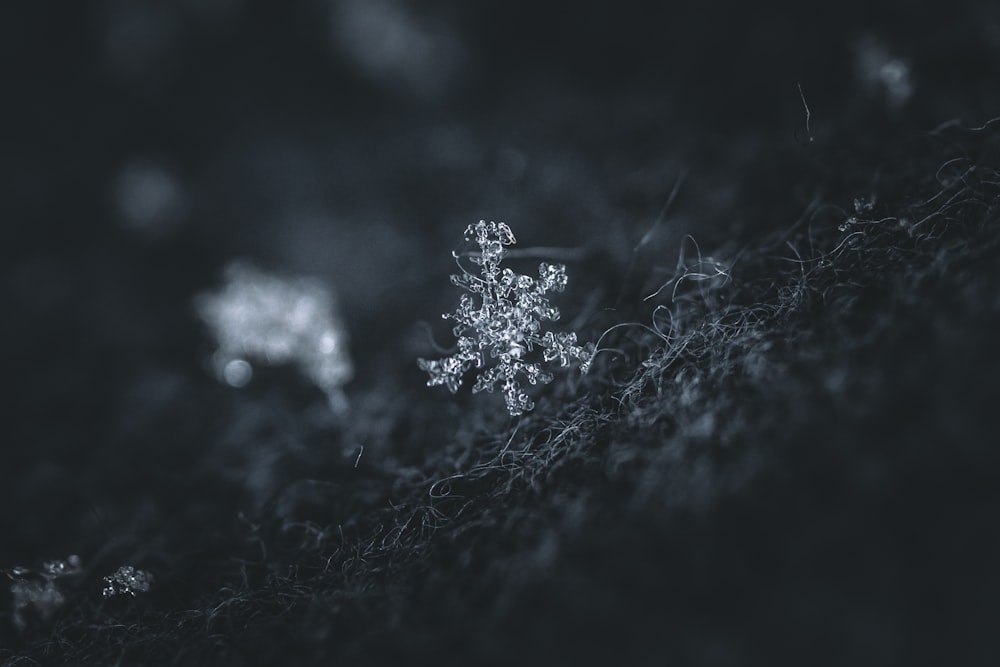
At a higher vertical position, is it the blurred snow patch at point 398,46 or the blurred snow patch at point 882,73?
the blurred snow patch at point 398,46

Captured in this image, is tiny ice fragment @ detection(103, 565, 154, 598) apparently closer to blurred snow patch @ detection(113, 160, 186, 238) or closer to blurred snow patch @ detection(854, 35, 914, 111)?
blurred snow patch @ detection(113, 160, 186, 238)

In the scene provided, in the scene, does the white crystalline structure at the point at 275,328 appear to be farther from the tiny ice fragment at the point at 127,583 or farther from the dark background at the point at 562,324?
the tiny ice fragment at the point at 127,583

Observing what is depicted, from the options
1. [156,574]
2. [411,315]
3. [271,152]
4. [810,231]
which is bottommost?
[156,574]

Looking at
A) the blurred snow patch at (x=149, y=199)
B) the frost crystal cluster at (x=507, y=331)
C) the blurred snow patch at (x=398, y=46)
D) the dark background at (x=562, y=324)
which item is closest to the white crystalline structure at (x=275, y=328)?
the dark background at (x=562, y=324)

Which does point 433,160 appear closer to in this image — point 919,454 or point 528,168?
point 528,168

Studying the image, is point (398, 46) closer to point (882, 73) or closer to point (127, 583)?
point (882, 73)

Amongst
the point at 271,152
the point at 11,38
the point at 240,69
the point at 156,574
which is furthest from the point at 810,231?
the point at 11,38
